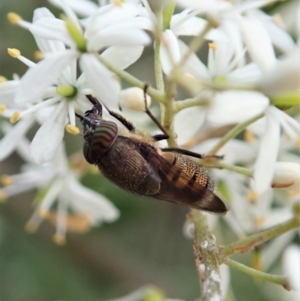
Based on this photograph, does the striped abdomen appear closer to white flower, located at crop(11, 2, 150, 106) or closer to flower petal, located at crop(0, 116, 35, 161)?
white flower, located at crop(11, 2, 150, 106)

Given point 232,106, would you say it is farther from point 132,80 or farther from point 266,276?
point 266,276

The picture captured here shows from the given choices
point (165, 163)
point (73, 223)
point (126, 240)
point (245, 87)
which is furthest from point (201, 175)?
point (126, 240)

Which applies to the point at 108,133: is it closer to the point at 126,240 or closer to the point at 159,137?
the point at 159,137

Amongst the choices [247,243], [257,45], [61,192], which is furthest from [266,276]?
[61,192]

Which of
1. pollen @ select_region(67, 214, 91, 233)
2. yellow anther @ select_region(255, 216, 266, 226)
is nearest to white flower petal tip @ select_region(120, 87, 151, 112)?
yellow anther @ select_region(255, 216, 266, 226)

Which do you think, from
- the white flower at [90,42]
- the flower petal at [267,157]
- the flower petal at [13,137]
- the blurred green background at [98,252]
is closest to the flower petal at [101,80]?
the white flower at [90,42]

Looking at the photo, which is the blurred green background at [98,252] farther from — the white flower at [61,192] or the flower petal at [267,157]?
the flower petal at [267,157]
